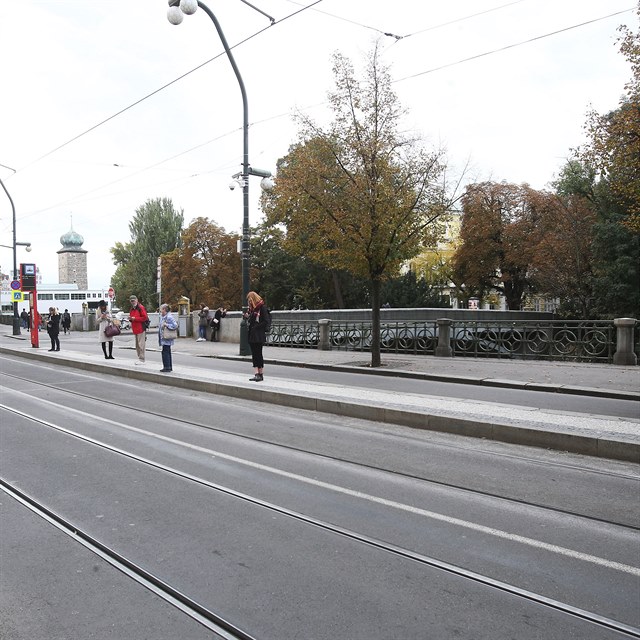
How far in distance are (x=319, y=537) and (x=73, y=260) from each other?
458ft

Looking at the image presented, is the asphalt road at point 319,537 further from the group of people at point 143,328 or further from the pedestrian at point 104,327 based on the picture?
the pedestrian at point 104,327

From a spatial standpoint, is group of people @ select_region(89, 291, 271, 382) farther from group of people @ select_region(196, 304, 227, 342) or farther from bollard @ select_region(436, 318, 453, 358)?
group of people @ select_region(196, 304, 227, 342)

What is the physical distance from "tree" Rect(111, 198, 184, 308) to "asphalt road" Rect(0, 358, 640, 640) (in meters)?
55.3

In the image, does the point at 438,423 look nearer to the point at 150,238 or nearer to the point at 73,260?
the point at 150,238

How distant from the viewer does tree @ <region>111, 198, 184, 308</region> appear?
6078 cm

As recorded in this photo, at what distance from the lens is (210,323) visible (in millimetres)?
27203

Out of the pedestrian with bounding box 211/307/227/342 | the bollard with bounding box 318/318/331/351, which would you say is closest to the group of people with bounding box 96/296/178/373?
the bollard with bounding box 318/318/331/351

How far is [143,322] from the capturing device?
16.1 m

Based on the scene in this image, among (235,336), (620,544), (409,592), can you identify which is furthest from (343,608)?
(235,336)

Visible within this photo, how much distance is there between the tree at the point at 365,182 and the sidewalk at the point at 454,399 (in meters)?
2.54

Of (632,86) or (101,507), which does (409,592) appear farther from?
(632,86)

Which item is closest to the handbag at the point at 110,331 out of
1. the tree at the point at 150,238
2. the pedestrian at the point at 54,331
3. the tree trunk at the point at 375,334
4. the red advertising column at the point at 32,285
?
the pedestrian at the point at 54,331

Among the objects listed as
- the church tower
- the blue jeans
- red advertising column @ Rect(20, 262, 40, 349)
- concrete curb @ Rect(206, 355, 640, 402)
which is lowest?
concrete curb @ Rect(206, 355, 640, 402)

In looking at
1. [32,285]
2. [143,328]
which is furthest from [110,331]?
[32,285]
